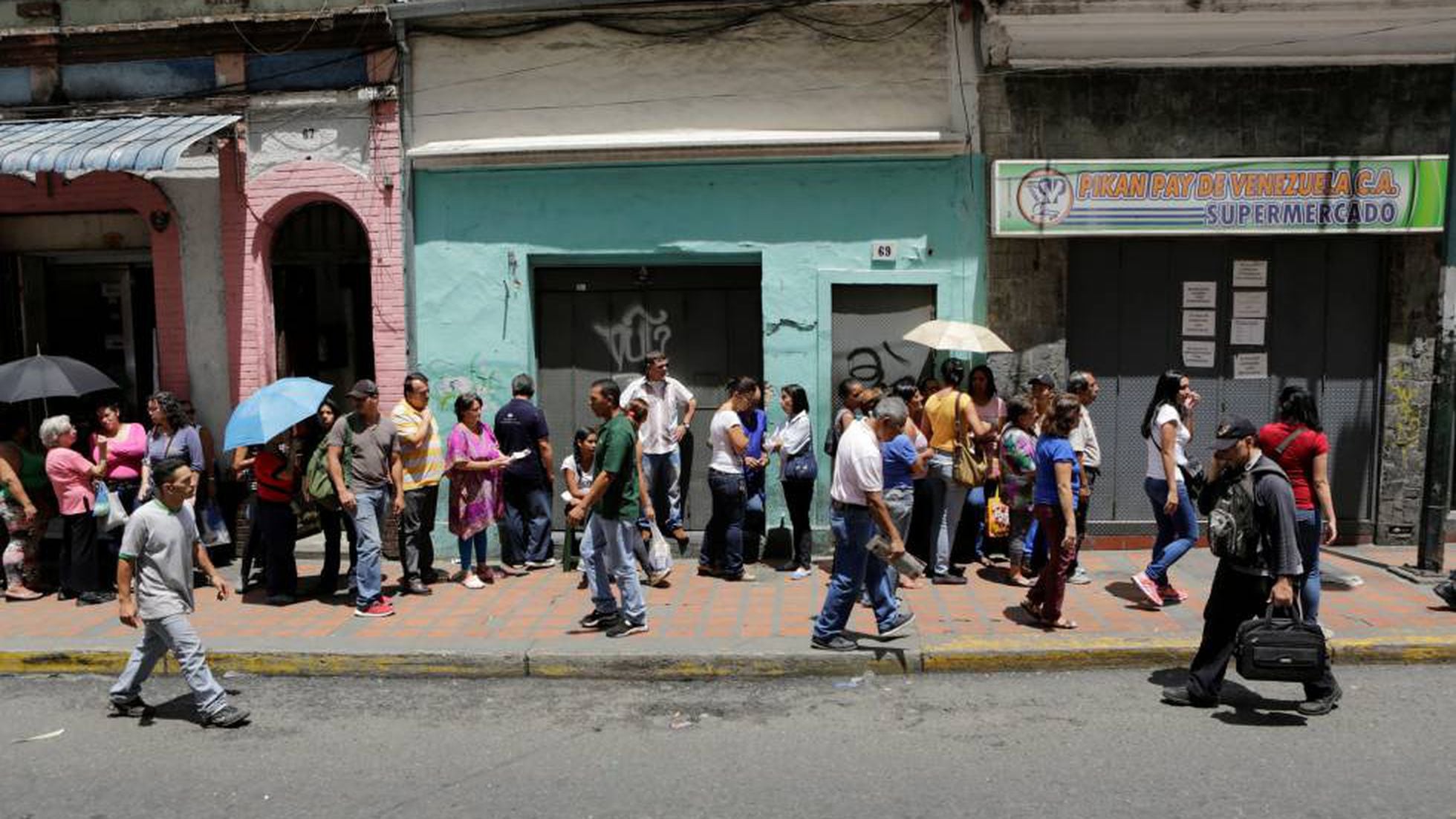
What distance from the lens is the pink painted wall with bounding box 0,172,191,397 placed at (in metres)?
10.6

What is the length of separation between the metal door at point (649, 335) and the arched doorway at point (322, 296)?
1.92 metres

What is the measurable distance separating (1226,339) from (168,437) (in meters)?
9.58

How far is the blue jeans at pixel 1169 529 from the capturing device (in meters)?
7.63

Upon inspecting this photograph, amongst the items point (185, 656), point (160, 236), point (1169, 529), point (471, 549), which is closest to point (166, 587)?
point (185, 656)

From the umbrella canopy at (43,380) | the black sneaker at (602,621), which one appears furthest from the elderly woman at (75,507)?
the black sneaker at (602,621)

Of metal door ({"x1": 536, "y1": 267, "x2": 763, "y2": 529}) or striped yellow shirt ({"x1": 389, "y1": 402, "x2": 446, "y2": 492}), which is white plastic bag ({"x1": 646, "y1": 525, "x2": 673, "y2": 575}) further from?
striped yellow shirt ({"x1": 389, "y1": 402, "x2": 446, "y2": 492})

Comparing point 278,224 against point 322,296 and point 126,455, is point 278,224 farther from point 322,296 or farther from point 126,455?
point 126,455

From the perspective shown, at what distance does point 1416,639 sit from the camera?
671cm

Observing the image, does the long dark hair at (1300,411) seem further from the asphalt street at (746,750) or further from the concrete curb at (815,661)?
the asphalt street at (746,750)

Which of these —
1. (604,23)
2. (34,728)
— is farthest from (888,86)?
(34,728)

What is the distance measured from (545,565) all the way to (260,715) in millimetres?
3723

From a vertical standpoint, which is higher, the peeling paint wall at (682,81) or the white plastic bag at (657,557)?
the peeling paint wall at (682,81)

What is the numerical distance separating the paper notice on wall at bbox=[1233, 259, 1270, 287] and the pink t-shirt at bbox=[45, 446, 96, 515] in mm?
10298

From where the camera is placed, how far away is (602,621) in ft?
24.5
